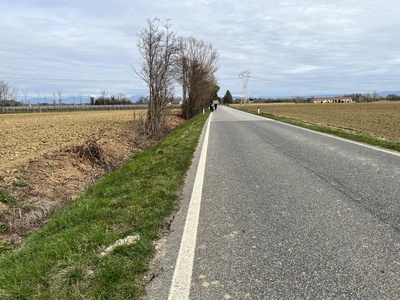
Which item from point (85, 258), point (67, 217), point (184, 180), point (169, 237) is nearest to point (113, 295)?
point (85, 258)

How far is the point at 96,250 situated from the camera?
3375 millimetres

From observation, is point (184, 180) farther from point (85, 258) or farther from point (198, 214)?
point (85, 258)

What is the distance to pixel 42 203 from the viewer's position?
6809 millimetres

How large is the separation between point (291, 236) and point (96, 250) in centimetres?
223

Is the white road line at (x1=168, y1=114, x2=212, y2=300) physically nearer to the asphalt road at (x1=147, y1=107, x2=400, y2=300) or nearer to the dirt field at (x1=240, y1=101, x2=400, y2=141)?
the asphalt road at (x1=147, y1=107, x2=400, y2=300)

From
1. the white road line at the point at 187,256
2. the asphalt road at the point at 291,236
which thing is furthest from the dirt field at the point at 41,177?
the asphalt road at the point at 291,236

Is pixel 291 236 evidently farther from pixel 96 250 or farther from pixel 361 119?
pixel 361 119

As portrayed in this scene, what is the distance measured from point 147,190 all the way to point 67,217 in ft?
4.63

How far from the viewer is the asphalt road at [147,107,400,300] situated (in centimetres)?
265

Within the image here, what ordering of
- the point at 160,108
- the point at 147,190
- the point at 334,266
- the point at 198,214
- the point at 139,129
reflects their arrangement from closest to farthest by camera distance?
the point at 334,266 → the point at 198,214 → the point at 147,190 → the point at 139,129 → the point at 160,108

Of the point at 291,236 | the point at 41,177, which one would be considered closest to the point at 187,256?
the point at 291,236

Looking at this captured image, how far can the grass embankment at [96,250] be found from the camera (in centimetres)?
269

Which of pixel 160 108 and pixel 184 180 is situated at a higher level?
pixel 160 108

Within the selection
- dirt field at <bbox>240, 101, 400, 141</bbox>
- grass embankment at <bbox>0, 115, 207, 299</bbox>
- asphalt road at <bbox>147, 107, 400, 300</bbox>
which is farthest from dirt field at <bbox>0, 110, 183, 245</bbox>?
dirt field at <bbox>240, 101, 400, 141</bbox>
